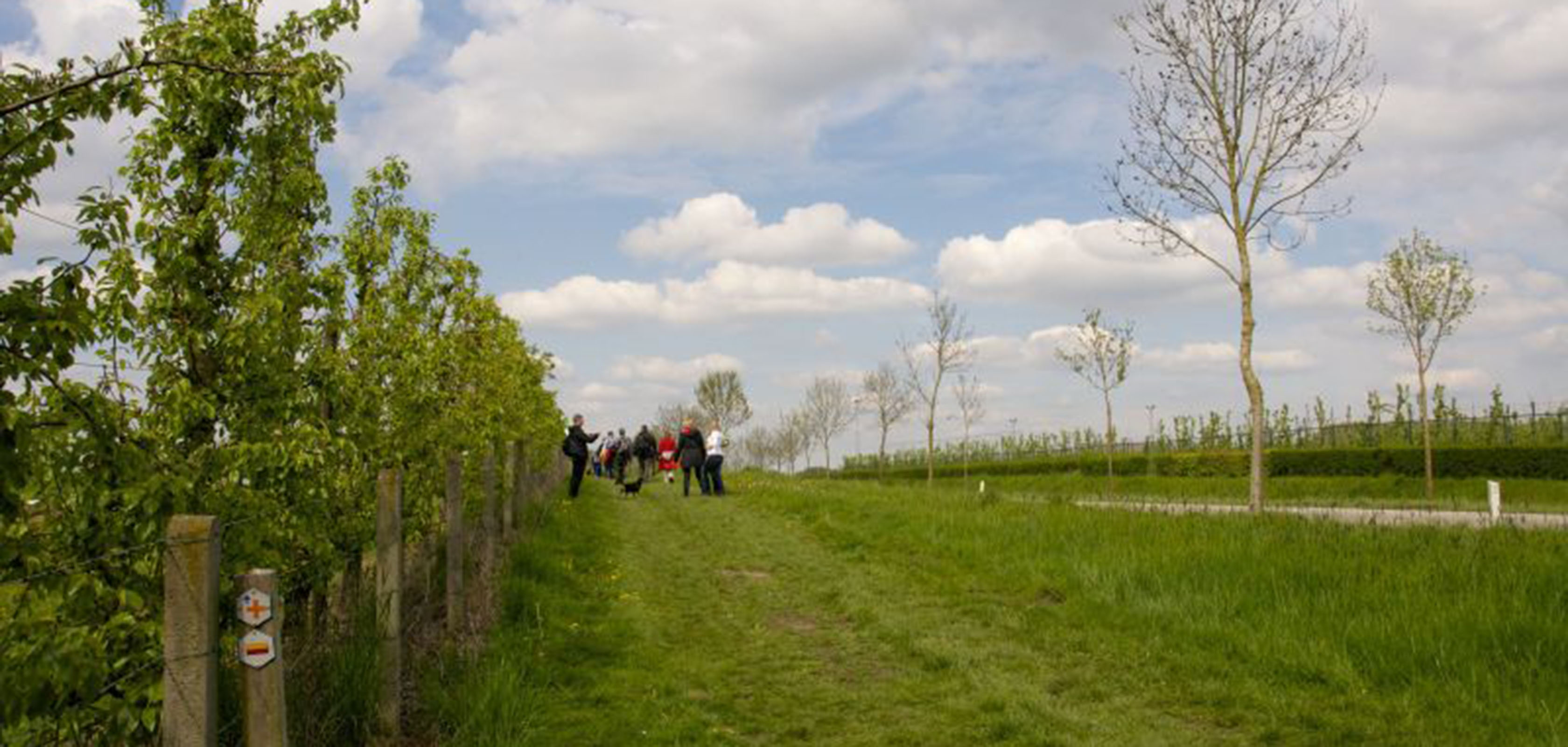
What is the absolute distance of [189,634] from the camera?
3.61m

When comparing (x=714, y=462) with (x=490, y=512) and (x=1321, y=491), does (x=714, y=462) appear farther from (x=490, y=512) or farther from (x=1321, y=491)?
(x=1321, y=491)

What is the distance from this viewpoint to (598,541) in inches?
623

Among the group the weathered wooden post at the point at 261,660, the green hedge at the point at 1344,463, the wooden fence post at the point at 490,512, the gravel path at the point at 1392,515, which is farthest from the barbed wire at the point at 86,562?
the green hedge at the point at 1344,463

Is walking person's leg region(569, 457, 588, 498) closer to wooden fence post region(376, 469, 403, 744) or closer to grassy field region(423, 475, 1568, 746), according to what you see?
grassy field region(423, 475, 1568, 746)

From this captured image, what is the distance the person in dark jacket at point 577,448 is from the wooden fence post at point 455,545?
559 inches

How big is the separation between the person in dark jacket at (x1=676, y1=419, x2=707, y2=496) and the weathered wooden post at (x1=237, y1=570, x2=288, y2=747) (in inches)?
778

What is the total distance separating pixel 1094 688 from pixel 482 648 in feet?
14.6

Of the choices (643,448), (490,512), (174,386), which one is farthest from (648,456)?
(174,386)

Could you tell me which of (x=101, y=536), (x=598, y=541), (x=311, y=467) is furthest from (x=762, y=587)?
(x=101, y=536)

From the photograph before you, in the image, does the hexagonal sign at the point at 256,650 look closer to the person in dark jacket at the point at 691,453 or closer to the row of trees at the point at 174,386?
the row of trees at the point at 174,386

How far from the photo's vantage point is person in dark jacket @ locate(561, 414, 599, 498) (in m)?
23.1

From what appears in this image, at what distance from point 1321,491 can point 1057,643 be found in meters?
25.7

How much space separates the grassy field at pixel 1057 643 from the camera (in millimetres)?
6914

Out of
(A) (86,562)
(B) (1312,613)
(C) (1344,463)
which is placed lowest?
(B) (1312,613)
